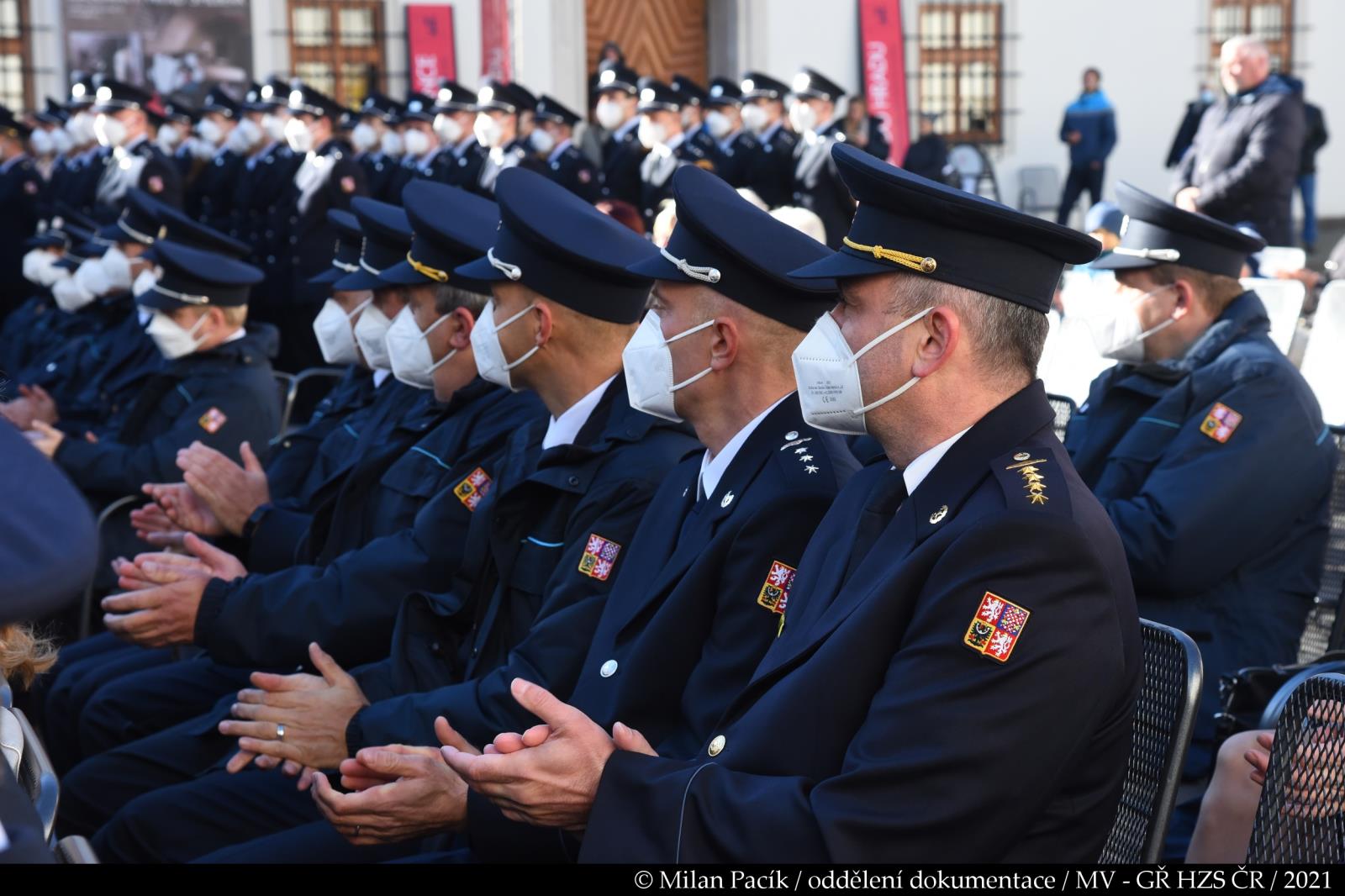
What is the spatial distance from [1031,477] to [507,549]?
59.5 inches

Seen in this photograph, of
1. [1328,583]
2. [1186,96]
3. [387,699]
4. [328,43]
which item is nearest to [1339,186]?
[1186,96]

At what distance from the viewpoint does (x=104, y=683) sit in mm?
4617

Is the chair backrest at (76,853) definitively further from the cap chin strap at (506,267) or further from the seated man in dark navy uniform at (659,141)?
the seated man in dark navy uniform at (659,141)

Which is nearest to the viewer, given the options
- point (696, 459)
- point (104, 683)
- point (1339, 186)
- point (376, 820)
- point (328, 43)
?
point (376, 820)

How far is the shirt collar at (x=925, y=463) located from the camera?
8.09ft

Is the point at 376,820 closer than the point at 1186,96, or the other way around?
the point at 376,820

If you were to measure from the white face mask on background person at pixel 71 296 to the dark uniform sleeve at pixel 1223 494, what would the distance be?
6468 millimetres

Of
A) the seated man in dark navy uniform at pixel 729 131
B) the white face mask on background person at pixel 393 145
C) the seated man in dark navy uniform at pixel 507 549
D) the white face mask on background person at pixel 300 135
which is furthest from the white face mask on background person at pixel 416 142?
the seated man in dark navy uniform at pixel 507 549

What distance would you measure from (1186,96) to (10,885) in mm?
22518

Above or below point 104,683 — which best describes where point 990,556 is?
above

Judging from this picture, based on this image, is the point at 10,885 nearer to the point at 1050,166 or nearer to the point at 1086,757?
the point at 1086,757

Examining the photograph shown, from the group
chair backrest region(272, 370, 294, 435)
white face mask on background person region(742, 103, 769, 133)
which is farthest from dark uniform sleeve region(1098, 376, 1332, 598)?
white face mask on background person region(742, 103, 769, 133)

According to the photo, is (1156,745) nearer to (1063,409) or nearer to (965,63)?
(1063,409)

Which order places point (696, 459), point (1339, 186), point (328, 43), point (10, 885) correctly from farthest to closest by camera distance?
1. point (1339, 186)
2. point (328, 43)
3. point (696, 459)
4. point (10, 885)
